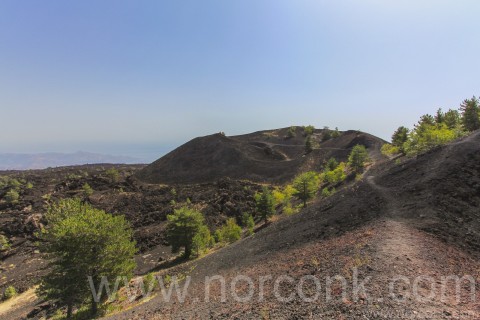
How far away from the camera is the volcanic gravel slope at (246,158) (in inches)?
3324

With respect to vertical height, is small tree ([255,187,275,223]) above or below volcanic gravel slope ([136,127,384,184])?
below

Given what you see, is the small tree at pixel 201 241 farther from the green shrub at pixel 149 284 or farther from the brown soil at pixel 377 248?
the green shrub at pixel 149 284

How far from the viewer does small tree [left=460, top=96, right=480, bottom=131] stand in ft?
172

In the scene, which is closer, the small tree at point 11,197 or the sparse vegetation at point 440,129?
the sparse vegetation at point 440,129

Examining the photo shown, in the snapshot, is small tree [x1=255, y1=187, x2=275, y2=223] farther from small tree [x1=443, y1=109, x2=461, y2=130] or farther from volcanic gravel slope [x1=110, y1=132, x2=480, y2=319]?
small tree [x1=443, y1=109, x2=461, y2=130]

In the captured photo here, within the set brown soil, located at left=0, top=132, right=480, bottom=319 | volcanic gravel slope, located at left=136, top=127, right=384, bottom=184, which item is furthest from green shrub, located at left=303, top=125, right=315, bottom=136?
brown soil, located at left=0, top=132, right=480, bottom=319

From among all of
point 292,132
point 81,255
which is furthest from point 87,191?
point 292,132

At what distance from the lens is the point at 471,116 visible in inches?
2085

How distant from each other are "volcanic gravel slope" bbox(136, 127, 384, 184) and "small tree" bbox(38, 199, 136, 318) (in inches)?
2334

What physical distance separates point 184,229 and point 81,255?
16.2 metres

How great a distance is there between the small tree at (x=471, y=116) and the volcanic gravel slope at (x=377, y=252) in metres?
33.8

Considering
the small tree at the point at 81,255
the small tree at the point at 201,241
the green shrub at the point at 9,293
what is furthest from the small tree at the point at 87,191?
the small tree at the point at 81,255

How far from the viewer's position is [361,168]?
5356 centimetres

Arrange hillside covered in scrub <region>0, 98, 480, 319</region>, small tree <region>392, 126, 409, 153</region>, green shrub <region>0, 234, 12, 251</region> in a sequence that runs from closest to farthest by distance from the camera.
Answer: hillside covered in scrub <region>0, 98, 480, 319</region>
green shrub <region>0, 234, 12, 251</region>
small tree <region>392, 126, 409, 153</region>
